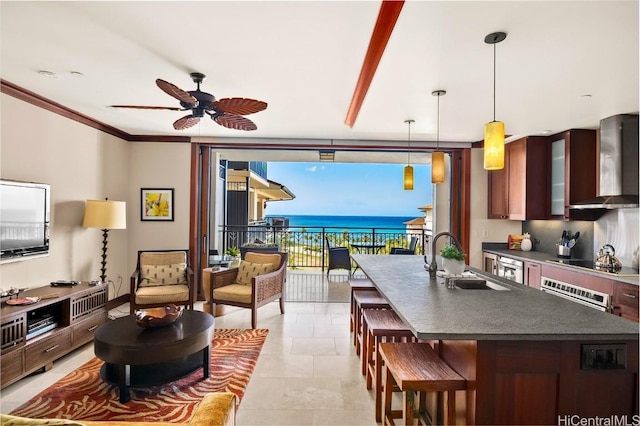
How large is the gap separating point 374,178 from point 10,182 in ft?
62.7

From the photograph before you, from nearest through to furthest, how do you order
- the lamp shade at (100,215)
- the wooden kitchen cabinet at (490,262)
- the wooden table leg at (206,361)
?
the wooden table leg at (206,361), the lamp shade at (100,215), the wooden kitchen cabinet at (490,262)

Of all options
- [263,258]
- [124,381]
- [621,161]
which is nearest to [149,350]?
[124,381]

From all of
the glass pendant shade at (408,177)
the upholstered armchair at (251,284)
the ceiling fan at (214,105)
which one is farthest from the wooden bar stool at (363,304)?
the ceiling fan at (214,105)

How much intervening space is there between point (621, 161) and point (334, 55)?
3.15 m

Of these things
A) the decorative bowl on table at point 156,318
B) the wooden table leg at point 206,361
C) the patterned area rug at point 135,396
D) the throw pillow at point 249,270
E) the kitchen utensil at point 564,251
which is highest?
the kitchen utensil at point 564,251

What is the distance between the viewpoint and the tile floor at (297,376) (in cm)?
239

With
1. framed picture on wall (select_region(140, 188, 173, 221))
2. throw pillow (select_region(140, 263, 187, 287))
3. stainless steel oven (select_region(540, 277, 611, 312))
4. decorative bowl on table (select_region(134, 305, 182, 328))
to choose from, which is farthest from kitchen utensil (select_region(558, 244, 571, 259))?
framed picture on wall (select_region(140, 188, 173, 221))

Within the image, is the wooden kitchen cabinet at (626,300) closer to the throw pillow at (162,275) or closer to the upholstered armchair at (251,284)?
the upholstered armchair at (251,284)

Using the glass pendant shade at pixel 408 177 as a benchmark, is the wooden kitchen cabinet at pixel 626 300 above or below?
below

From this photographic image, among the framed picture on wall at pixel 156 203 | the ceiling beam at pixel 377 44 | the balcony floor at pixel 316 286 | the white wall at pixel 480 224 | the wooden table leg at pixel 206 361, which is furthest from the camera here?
the balcony floor at pixel 316 286

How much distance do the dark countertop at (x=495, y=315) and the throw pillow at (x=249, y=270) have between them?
7.46 ft

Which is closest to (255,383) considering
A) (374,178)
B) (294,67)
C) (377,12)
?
(294,67)

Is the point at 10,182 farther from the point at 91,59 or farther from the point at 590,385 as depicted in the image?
the point at 590,385

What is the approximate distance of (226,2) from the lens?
1884mm
